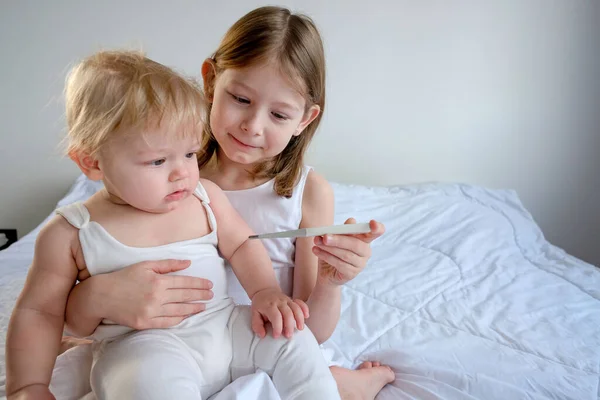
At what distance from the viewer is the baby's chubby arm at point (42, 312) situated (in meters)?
0.73

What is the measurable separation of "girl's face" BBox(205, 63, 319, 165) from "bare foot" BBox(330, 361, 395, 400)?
0.43 metres

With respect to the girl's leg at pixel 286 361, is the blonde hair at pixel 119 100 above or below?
above

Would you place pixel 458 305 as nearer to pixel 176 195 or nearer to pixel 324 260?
pixel 324 260

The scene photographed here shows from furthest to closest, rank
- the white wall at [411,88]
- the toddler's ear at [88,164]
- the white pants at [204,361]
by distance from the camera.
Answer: the white wall at [411,88] → the toddler's ear at [88,164] → the white pants at [204,361]

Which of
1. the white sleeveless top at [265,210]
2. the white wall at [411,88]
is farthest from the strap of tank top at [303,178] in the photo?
the white wall at [411,88]

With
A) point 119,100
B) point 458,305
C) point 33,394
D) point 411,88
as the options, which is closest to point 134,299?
point 33,394

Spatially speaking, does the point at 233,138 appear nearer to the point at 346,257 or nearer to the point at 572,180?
the point at 346,257

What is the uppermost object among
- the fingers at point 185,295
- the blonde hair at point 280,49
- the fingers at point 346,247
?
the blonde hair at point 280,49

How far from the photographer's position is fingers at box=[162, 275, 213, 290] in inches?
30.5

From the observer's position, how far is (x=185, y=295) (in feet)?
2.56

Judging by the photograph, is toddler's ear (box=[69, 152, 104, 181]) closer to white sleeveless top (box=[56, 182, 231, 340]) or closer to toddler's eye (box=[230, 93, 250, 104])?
white sleeveless top (box=[56, 182, 231, 340])

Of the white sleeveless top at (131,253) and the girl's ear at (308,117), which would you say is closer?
the white sleeveless top at (131,253)

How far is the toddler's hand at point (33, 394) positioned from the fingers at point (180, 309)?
185 mm

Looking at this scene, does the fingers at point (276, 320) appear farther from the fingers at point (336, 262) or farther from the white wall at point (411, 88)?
the white wall at point (411, 88)
